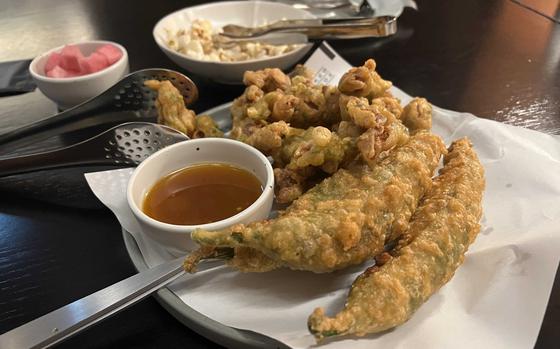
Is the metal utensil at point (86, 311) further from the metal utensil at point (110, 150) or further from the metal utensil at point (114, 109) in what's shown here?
the metal utensil at point (114, 109)

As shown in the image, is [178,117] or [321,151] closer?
[321,151]

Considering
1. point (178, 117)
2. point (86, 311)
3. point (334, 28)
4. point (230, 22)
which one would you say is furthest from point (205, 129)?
point (230, 22)

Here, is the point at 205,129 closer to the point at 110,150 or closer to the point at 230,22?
the point at 110,150

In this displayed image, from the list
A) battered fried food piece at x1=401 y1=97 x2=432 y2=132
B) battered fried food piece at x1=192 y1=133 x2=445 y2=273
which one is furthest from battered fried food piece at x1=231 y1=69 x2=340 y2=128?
battered fried food piece at x1=192 y1=133 x2=445 y2=273

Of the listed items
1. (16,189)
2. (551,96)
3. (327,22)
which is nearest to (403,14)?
(327,22)

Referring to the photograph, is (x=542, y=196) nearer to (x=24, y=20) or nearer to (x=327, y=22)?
(x=327, y=22)

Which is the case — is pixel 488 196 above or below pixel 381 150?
below

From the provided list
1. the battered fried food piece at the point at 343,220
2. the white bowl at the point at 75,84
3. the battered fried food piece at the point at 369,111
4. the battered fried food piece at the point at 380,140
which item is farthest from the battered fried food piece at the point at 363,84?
the white bowl at the point at 75,84
